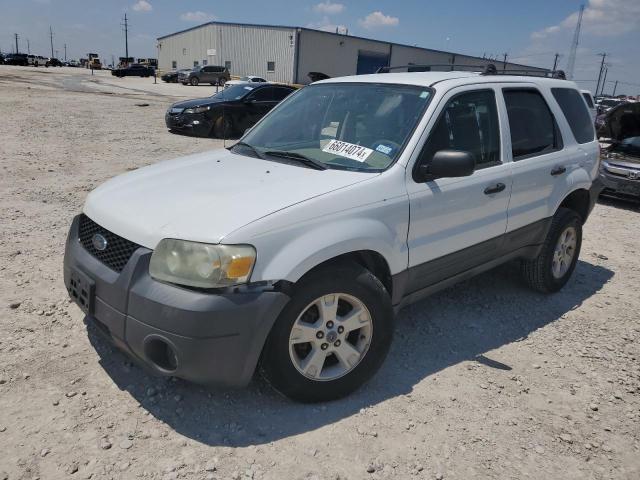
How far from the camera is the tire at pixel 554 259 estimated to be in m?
4.34

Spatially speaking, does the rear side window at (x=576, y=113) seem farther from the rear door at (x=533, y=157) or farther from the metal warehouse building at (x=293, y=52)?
the metal warehouse building at (x=293, y=52)

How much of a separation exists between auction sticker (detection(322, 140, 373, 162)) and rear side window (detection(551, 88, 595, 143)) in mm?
2240

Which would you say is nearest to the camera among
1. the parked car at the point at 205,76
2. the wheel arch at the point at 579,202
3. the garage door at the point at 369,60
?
→ the wheel arch at the point at 579,202

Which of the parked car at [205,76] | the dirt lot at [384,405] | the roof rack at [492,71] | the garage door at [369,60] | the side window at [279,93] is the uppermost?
the garage door at [369,60]

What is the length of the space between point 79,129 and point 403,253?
1178cm

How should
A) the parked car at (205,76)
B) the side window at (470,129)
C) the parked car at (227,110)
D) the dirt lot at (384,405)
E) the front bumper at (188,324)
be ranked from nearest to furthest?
the front bumper at (188,324) < the dirt lot at (384,405) < the side window at (470,129) < the parked car at (227,110) < the parked car at (205,76)

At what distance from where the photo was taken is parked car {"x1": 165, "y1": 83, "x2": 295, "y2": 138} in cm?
1246

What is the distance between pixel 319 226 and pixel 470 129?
155cm

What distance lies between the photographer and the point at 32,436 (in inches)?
97.9

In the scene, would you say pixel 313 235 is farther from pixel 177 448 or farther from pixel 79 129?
pixel 79 129

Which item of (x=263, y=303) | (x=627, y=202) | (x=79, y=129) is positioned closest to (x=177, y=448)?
(x=263, y=303)

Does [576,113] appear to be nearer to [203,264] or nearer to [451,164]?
[451,164]

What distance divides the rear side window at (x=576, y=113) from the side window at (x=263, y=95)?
9.78 metres

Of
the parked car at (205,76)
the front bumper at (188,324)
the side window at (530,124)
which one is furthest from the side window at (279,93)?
the parked car at (205,76)
